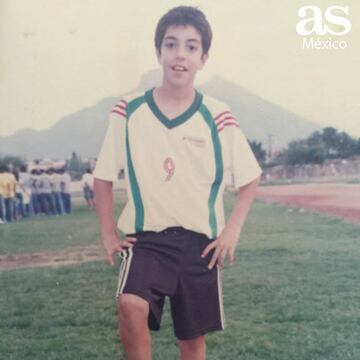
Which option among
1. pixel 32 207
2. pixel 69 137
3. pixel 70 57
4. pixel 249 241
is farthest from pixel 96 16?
pixel 249 241

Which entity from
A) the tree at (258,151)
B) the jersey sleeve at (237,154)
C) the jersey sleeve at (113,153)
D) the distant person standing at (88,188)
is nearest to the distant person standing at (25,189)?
the distant person standing at (88,188)

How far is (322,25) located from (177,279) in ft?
4.30

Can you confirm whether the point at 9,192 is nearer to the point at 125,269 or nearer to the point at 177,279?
the point at 125,269

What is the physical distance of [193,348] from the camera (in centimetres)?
234

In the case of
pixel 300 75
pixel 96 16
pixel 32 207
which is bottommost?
pixel 32 207

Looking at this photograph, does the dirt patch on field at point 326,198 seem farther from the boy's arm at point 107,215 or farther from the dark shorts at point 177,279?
the boy's arm at point 107,215

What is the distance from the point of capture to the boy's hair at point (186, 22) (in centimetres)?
229

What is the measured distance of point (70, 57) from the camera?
249 cm

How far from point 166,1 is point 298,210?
112 centimetres

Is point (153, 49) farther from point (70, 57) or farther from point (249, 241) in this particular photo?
point (249, 241)

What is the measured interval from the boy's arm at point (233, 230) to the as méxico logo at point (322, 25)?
0.71m

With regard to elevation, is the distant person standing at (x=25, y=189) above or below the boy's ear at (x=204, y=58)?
below

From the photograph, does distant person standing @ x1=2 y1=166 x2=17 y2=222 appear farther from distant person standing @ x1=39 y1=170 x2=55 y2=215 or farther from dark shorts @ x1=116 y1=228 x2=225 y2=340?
dark shorts @ x1=116 y1=228 x2=225 y2=340

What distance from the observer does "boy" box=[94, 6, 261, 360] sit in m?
2.19
